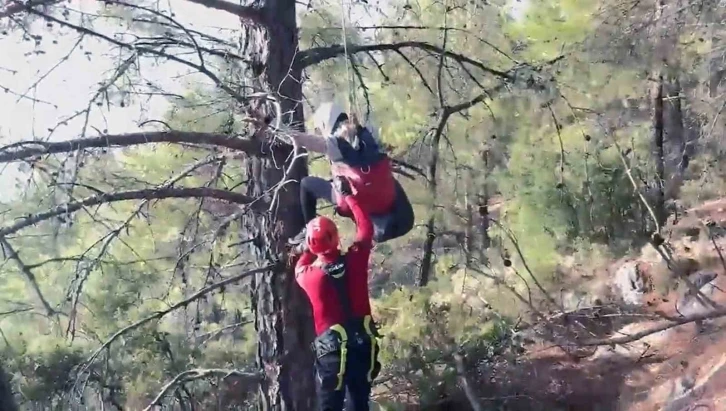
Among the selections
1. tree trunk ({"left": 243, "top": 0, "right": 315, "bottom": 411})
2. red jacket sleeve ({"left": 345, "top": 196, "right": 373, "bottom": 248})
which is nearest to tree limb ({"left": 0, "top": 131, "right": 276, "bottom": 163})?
tree trunk ({"left": 243, "top": 0, "right": 315, "bottom": 411})

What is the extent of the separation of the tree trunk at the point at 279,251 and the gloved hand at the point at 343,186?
43.4 inches

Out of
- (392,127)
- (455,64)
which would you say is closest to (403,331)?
(455,64)

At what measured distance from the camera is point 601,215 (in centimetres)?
1003

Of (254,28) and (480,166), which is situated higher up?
(254,28)

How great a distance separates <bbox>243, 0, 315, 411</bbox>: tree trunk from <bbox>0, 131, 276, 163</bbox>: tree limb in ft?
0.81

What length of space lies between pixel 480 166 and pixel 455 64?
400 centimetres

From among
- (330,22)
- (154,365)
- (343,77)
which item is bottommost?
(154,365)

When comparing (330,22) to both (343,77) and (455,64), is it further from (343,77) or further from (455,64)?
(455,64)

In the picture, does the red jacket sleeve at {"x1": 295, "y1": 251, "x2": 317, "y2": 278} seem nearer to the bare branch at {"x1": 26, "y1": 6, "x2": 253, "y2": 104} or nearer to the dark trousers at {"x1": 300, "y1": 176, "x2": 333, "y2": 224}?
the dark trousers at {"x1": 300, "y1": 176, "x2": 333, "y2": 224}

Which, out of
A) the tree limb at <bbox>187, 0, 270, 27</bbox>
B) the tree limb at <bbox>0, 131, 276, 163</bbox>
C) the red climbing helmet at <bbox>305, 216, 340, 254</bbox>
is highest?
the tree limb at <bbox>187, 0, 270, 27</bbox>

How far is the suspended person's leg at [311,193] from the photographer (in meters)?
3.88

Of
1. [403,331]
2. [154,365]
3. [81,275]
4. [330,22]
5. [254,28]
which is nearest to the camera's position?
[81,275]

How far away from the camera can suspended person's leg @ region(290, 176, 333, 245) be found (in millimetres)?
3879

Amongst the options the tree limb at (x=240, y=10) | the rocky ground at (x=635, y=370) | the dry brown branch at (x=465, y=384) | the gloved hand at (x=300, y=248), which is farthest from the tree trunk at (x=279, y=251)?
the rocky ground at (x=635, y=370)
